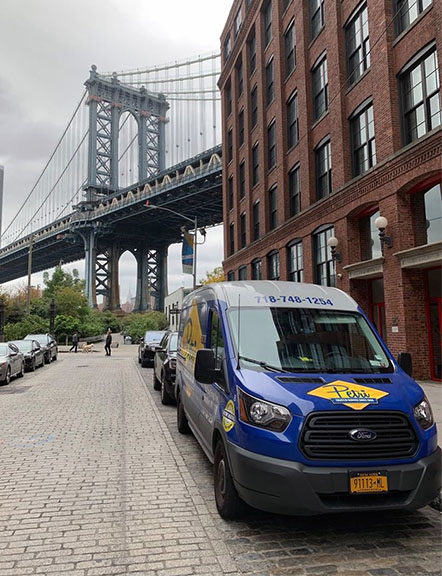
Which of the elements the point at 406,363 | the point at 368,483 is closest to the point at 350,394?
the point at 368,483

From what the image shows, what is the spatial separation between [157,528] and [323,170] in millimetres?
18792

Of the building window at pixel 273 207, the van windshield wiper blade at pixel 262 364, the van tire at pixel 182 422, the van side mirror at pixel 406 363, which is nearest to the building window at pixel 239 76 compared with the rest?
the building window at pixel 273 207

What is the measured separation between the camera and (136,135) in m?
102

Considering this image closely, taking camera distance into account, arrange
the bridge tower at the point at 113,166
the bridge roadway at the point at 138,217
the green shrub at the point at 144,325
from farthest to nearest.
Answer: the bridge tower at the point at 113,166
the bridge roadway at the point at 138,217
the green shrub at the point at 144,325

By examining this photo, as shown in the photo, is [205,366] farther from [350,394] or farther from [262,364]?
[350,394]

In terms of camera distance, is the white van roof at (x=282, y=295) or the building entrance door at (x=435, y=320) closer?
the white van roof at (x=282, y=295)

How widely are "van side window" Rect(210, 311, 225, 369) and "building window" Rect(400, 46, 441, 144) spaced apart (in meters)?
10.9

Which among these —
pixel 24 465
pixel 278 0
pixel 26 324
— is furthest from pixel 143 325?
pixel 24 465

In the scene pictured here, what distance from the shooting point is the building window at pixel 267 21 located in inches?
1111

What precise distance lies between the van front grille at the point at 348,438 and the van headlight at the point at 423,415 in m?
0.27

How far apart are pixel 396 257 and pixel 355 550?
11702 mm

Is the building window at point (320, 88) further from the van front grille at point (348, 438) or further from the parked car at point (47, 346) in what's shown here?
the van front grille at point (348, 438)

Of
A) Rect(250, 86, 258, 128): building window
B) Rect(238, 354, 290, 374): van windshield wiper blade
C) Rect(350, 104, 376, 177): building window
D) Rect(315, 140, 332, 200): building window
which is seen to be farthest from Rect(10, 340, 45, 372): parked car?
Rect(250, 86, 258, 128): building window

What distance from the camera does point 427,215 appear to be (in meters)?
13.8
